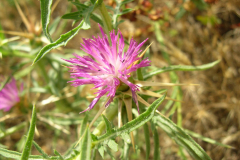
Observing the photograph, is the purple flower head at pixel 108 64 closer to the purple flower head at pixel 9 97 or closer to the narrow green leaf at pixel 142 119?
the narrow green leaf at pixel 142 119

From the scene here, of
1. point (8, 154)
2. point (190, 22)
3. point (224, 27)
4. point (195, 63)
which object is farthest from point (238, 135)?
point (8, 154)

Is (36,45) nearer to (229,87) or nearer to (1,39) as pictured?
(1,39)

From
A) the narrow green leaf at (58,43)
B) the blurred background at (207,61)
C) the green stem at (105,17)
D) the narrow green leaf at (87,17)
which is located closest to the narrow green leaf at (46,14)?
the narrow green leaf at (58,43)

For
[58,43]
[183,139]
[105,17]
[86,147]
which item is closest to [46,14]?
[58,43]

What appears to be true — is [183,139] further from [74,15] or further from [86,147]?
[74,15]

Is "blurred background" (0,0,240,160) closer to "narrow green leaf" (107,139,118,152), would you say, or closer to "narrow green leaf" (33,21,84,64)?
"narrow green leaf" (33,21,84,64)

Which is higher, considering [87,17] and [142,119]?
[87,17]
